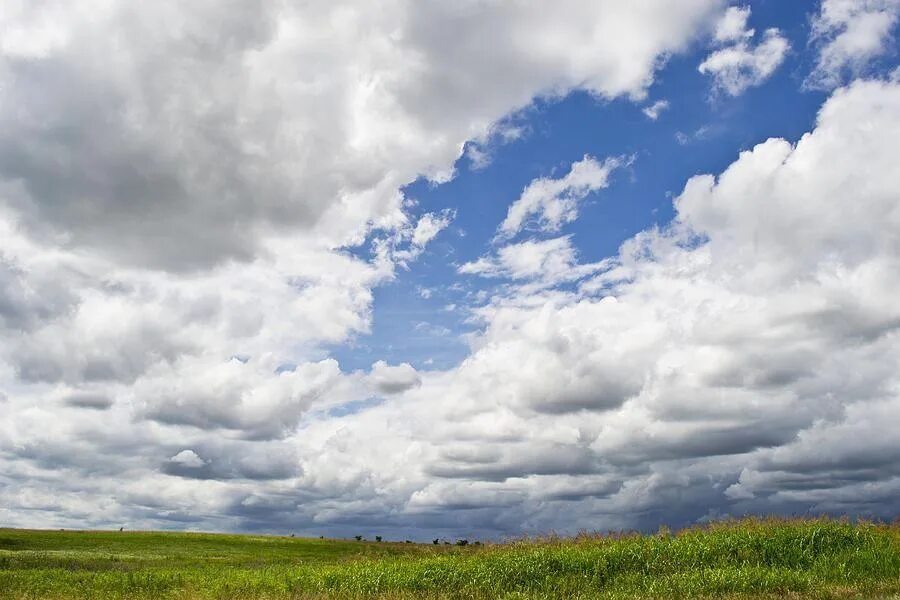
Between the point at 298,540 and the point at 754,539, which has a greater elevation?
the point at 754,539

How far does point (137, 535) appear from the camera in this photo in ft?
275

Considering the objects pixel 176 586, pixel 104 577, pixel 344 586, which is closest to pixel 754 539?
pixel 344 586

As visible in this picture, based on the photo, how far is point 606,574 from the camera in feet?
89.5

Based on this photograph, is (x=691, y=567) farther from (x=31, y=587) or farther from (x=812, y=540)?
(x=31, y=587)

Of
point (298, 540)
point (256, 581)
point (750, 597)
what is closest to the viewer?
point (750, 597)

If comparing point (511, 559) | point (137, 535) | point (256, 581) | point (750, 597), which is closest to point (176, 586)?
point (256, 581)

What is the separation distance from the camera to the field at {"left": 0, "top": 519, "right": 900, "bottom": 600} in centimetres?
2281

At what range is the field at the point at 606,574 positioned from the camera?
2281cm

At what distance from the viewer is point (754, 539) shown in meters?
29.7

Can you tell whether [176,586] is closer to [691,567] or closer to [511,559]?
[511,559]

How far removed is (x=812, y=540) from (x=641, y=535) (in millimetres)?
7533

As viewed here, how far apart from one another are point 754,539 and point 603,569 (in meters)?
7.35

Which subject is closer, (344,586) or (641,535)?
(344,586)

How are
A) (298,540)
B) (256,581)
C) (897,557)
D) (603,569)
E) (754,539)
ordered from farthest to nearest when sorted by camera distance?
1. (298,540)
2. (256,581)
3. (754,539)
4. (603,569)
5. (897,557)
